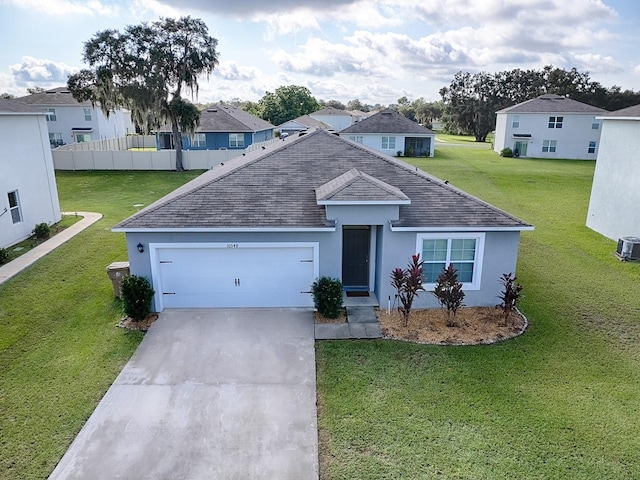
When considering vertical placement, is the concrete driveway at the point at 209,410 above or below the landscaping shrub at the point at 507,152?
below

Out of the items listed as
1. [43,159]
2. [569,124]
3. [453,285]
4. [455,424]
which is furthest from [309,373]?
[569,124]

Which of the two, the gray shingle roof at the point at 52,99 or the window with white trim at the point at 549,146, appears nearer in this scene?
the gray shingle roof at the point at 52,99

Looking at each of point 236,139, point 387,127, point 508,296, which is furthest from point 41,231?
point 387,127

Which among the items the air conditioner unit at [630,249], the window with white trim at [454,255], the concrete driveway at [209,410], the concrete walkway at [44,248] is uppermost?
the window with white trim at [454,255]

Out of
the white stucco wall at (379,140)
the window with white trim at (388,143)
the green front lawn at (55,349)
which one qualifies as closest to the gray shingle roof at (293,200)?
the green front lawn at (55,349)

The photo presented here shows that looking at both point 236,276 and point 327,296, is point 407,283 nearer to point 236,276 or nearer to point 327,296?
point 327,296

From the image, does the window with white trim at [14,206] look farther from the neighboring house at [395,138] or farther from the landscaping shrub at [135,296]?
the neighboring house at [395,138]

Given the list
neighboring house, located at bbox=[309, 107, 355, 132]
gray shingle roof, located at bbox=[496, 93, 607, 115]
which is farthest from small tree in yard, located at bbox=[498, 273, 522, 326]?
neighboring house, located at bbox=[309, 107, 355, 132]
